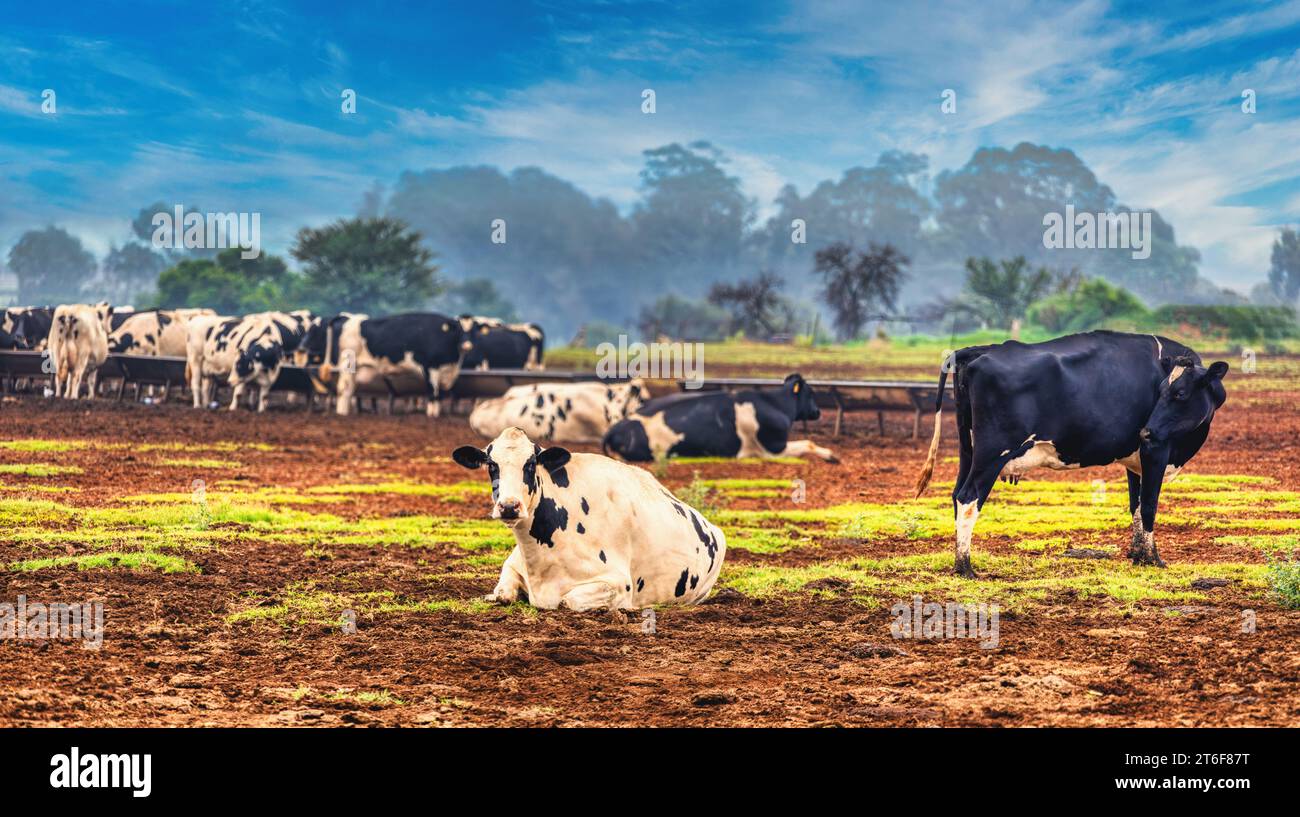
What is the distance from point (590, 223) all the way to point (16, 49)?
79869 mm

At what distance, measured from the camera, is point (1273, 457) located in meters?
18.1

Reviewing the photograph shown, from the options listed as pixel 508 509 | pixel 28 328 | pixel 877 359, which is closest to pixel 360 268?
pixel 877 359

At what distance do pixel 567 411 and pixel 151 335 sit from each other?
44.4 feet

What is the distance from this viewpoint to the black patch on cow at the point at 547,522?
8.73 m

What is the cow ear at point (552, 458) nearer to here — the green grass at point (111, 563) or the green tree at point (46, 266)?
the green grass at point (111, 563)

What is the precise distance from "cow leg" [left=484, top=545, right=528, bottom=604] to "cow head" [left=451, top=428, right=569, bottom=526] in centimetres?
63

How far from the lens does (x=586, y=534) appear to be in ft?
29.1

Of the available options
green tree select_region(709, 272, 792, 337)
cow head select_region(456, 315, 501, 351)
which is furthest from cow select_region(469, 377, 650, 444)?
green tree select_region(709, 272, 792, 337)

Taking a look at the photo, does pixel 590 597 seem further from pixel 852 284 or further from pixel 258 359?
pixel 852 284

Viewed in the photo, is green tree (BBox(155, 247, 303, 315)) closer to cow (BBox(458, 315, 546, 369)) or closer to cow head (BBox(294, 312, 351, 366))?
cow (BBox(458, 315, 546, 369))

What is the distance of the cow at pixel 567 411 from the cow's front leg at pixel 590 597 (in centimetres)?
1372
